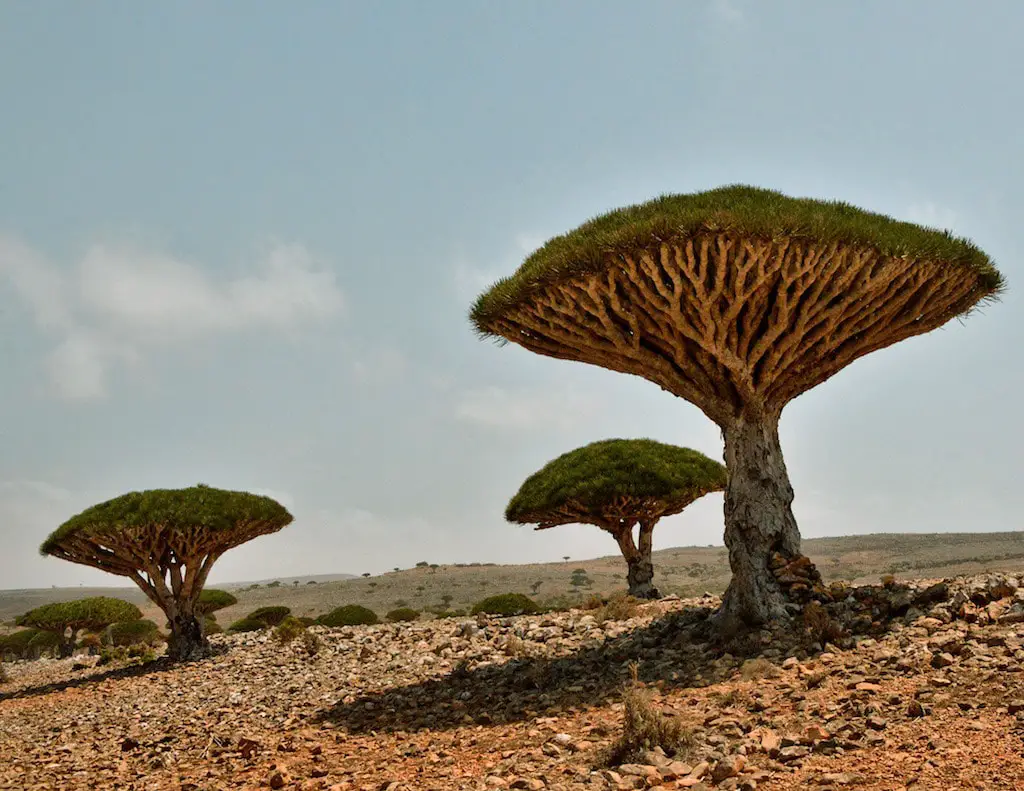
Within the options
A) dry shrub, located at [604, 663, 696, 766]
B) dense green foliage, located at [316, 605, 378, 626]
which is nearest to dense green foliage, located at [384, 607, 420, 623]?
dense green foliage, located at [316, 605, 378, 626]

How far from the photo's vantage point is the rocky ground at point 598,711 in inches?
217

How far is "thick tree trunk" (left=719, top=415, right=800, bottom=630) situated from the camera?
10.2m

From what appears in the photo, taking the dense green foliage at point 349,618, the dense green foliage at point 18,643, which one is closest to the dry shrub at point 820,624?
the dense green foliage at point 349,618

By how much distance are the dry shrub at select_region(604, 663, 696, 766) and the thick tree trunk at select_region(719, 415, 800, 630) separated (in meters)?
4.27

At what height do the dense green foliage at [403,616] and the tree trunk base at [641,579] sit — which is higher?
the tree trunk base at [641,579]

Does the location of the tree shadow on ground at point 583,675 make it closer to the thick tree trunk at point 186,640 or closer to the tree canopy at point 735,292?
the tree canopy at point 735,292

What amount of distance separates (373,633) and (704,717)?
34.5 feet

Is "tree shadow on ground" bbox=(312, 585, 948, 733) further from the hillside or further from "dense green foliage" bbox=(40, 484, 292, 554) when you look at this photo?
the hillside

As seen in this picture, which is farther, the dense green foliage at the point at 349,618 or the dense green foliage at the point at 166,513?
the dense green foliage at the point at 349,618

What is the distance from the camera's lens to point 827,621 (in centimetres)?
912

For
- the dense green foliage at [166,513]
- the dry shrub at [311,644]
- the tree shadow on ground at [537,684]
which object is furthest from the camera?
the dense green foliage at [166,513]

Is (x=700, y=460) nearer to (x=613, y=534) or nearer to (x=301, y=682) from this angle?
(x=613, y=534)

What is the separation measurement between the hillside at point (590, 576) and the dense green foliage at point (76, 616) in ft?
54.0

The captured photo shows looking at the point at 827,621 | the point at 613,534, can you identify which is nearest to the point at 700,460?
the point at 613,534
